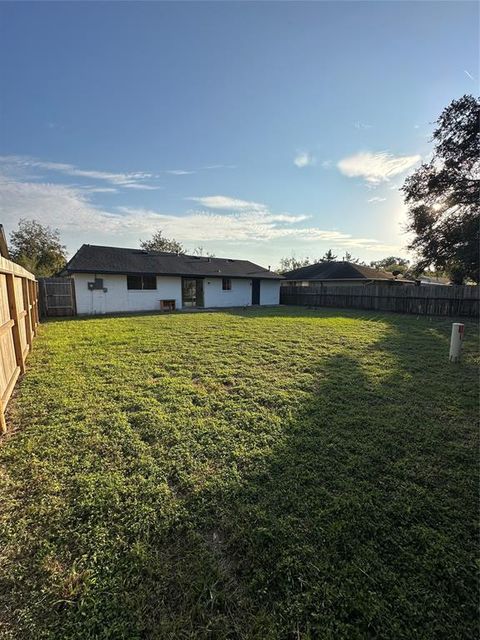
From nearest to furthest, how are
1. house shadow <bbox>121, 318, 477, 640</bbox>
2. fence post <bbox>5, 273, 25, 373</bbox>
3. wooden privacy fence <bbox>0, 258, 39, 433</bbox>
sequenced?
house shadow <bbox>121, 318, 477, 640</bbox>
wooden privacy fence <bbox>0, 258, 39, 433</bbox>
fence post <bbox>5, 273, 25, 373</bbox>

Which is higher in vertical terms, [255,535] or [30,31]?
[30,31]

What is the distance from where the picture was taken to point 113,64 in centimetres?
769

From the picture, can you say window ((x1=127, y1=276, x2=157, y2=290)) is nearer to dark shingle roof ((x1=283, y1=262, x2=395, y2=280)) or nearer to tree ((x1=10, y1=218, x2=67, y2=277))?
dark shingle roof ((x1=283, y1=262, x2=395, y2=280))

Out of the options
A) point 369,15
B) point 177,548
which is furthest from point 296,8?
point 177,548

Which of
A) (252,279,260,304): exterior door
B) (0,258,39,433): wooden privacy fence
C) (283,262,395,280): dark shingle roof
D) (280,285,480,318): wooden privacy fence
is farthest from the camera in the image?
(283,262,395,280): dark shingle roof

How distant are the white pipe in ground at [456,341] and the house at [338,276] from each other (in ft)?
48.5

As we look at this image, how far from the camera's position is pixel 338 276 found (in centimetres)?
2189

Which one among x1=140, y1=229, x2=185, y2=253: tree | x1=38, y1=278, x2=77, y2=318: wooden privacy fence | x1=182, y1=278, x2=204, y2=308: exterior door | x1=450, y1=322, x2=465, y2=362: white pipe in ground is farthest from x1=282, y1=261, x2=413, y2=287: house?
x1=140, y1=229, x2=185, y2=253: tree

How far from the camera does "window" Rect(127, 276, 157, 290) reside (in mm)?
14508

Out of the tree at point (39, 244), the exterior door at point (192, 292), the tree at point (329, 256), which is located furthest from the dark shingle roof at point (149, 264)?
the tree at point (329, 256)

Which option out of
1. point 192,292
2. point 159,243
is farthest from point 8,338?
point 159,243

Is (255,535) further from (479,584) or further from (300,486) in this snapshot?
(479,584)

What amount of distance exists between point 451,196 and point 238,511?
20508 millimetres

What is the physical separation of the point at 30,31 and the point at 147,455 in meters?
9.55
